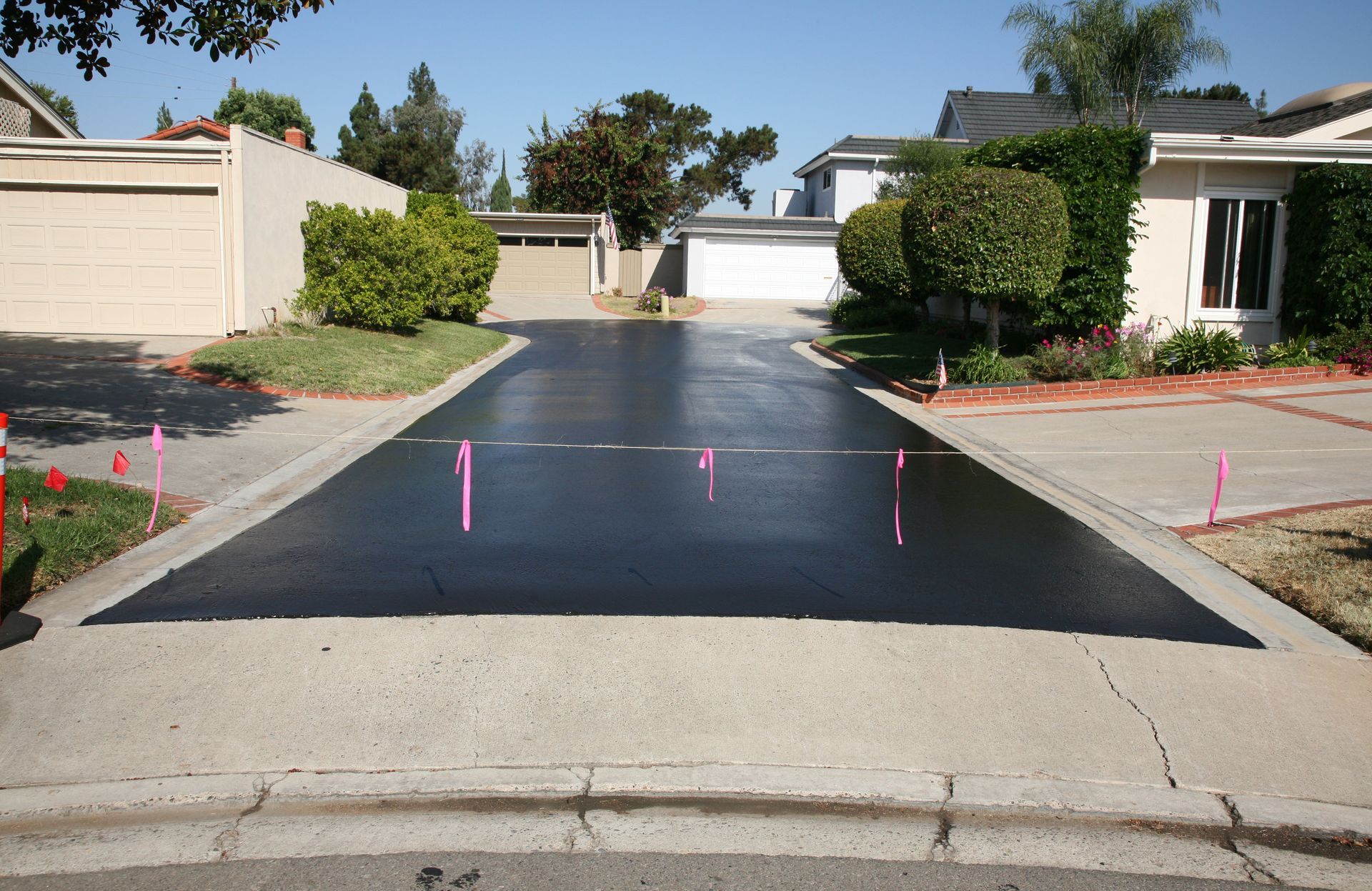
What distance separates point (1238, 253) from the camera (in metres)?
18.2

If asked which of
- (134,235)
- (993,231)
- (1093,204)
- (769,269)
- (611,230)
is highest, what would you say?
(611,230)

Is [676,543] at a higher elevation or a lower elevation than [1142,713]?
higher

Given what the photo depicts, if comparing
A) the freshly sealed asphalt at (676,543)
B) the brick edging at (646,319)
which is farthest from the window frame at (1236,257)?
the brick edging at (646,319)

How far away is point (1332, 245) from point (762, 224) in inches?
1048

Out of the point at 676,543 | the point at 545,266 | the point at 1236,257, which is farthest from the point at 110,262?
the point at 545,266

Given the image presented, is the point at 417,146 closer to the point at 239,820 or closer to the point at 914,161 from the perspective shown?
the point at 914,161

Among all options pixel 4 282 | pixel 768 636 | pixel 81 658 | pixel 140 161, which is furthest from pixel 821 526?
pixel 4 282

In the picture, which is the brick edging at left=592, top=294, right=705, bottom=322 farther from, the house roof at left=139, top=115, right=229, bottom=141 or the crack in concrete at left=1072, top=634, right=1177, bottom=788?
the crack in concrete at left=1072, top=634, right=1177, bottom=788

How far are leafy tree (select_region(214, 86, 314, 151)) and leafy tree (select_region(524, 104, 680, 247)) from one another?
16.6 m

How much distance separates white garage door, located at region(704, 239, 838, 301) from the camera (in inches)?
1633

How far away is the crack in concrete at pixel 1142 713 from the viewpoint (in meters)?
4.74

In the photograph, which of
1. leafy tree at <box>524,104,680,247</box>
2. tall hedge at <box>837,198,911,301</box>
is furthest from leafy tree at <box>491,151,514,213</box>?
tall hedge at <box>837,198,911,301</box>

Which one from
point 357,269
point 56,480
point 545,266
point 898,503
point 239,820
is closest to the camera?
point 239,820

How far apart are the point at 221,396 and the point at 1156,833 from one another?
1222 centimetres
